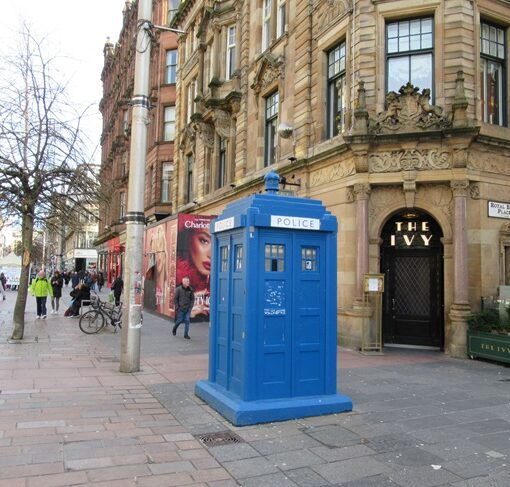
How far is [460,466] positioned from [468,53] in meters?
10.7

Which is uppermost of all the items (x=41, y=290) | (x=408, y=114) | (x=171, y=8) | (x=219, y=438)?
(x=171, y=8)

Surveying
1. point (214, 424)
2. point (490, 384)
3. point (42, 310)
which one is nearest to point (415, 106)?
point (490, 384)

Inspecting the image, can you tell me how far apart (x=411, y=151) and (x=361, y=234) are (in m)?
2.33

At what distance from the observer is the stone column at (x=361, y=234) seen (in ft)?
41.4

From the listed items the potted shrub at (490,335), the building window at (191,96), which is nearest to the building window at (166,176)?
the building window at (191,96)

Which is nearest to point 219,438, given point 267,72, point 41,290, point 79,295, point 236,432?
point 236,432

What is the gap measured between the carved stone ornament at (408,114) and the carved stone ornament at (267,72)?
5.94 meters

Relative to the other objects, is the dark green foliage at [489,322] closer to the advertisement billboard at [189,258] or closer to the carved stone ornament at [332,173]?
the carved stone ornament at [332,173]

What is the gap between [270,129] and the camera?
758 inches

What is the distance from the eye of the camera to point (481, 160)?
12195 mm

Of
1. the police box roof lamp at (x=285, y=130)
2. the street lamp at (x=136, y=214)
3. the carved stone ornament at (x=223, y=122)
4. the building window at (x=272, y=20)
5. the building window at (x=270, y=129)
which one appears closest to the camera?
the street lamp at (x=136, y=214)

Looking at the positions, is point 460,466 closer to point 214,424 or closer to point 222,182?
point 214,424

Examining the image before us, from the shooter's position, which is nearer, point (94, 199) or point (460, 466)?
point (460, 466)

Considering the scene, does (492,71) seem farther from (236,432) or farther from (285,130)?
(236,432)
